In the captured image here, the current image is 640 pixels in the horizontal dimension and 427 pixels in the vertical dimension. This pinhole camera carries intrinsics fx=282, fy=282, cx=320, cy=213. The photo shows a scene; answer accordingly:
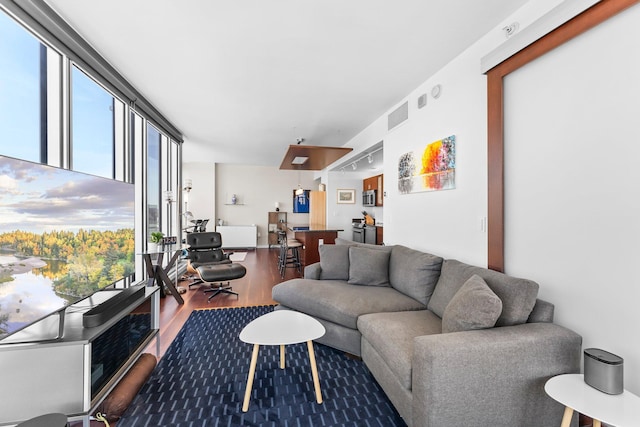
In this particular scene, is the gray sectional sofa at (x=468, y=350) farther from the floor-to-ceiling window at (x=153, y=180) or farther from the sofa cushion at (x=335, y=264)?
the floor-to-ceiling window at (x=153, y=180)

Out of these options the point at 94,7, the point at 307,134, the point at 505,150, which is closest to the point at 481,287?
the point at 505,150

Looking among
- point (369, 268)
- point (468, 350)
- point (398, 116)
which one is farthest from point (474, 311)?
point (398, 116)

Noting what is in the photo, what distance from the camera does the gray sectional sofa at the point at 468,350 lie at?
1.47 metres

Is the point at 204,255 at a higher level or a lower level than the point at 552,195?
lower

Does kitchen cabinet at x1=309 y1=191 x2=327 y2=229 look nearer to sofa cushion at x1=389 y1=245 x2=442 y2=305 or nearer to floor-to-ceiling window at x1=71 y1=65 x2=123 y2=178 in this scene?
sofa cushion at x1=389 y1=245 x2=442 y2=305

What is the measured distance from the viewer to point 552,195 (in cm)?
188

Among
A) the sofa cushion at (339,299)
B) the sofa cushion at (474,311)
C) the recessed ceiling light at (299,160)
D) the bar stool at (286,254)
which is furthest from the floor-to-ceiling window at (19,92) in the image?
the bar stool at (286,254)

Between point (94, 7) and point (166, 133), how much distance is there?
2.99m

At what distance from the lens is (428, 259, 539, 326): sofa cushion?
5.75ft

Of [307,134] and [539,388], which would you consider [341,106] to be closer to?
[307,134]

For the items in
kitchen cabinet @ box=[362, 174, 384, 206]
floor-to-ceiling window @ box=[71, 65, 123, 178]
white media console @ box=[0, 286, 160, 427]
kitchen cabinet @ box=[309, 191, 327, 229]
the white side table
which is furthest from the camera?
kitchen cabinet @ box=[309, 191, 327, 229]

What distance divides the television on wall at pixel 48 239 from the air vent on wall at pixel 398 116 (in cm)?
330

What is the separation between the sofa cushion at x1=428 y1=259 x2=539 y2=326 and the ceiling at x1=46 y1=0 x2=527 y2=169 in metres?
1.94

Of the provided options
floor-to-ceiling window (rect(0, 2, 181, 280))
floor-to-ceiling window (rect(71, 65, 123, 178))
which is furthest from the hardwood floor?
floor-to-ceiling window (rect(71, 65, 123, 178))
